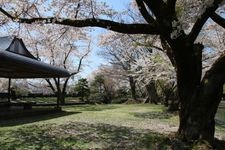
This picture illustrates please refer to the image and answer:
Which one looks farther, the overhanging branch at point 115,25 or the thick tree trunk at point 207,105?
the thick tree trunk at point 207,105

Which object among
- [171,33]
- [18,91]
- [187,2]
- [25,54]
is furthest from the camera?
[18,91]

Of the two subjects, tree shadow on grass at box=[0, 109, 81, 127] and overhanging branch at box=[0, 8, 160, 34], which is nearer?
overhanging branch at box=[0, 8, 160, 34]

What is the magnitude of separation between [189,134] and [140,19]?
15509 millimetres

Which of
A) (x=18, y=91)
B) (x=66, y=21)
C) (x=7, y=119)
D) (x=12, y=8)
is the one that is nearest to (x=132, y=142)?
(x=66, y=21)

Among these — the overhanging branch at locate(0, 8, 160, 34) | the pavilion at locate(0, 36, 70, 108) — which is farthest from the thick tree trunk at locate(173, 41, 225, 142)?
the pavilion at locate(0, 36, 70, 108)

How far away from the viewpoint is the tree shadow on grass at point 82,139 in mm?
7934

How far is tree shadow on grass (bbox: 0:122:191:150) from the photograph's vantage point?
7934mm

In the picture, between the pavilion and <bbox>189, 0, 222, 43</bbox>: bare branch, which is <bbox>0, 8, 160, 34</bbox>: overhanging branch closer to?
<bbox>189, 0, 222, 43</bbox>: bare branch

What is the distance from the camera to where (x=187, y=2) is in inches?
467

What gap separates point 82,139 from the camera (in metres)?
8.84

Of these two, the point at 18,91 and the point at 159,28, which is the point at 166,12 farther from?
the point at 18,91

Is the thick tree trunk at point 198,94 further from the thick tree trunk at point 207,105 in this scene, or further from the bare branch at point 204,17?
the bare branch at point 204,17

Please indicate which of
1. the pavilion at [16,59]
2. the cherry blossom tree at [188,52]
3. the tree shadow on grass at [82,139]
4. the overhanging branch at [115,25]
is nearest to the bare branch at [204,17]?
the cherry blossom tree at [188,52]

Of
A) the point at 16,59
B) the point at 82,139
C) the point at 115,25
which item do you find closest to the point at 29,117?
the point at 16,59
